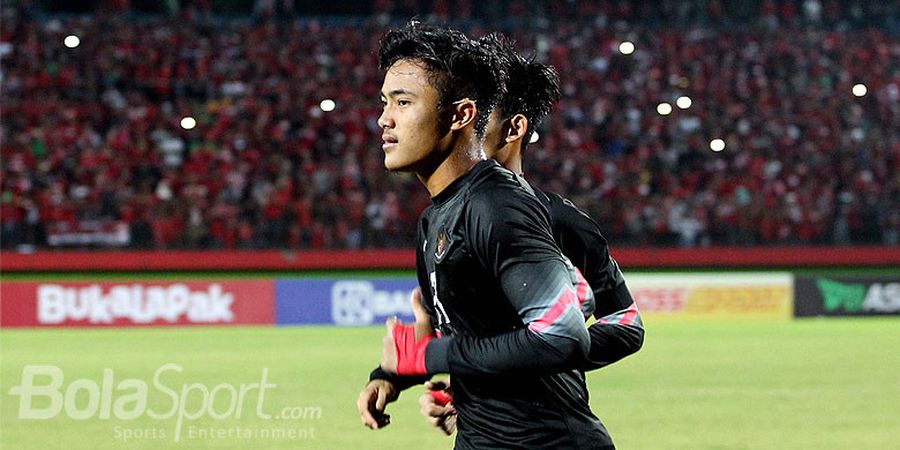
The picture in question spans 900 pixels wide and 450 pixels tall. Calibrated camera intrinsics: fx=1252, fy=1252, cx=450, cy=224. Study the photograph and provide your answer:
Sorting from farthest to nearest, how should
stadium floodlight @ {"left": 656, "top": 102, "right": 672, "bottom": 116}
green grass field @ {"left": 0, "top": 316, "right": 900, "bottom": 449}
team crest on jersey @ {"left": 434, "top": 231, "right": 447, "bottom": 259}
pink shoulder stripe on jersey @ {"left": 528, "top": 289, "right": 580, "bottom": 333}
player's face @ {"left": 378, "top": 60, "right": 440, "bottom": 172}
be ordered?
stadium floodlight @ {"left": 656, "top": 102, "right": 672, "bottom": 116}
green grass field @ {"left": 0, "top": 316, "right": 900, "bottom": 449}
player's face @ {"left": 378, "top": 60, "right": 440, "bottom": 172}
team crest on jersey @ {"left": 434, "top": 231, "right": 447, "bottom": 259}
pink shoulder stripe on jersey @ {"left": 528, "top": 289, "right": 580, "bottom": 333}

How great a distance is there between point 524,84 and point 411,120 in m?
0.50

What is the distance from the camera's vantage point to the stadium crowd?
18734mm

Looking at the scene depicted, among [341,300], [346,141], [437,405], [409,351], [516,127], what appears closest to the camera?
[409,351]

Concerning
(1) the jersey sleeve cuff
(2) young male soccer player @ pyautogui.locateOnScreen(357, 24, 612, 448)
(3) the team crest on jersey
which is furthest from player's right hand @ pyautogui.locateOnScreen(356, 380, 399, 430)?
(3) the team crest on jersey

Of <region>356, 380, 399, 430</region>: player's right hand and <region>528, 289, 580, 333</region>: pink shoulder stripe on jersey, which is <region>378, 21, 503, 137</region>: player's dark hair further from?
<region>356, 380, 399, 430</region>: player's right hand

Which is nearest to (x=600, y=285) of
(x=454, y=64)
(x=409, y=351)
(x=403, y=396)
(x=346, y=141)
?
(x=409, y=351)

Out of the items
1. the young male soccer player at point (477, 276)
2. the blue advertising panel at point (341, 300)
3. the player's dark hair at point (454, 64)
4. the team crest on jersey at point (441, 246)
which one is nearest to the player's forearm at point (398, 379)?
the young male soccer player at point (477, 276)

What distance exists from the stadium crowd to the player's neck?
15574 millimetres

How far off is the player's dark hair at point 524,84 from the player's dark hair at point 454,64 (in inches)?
2.5

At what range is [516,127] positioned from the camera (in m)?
3.49

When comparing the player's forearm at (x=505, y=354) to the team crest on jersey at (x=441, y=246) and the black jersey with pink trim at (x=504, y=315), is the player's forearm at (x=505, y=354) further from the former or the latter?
the team crest on jersey at (x=441, y=246)

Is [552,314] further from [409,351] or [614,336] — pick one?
[614,336]

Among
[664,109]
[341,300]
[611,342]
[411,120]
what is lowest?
[341,300]

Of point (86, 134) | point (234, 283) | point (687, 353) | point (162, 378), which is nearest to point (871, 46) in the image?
point (687, 353)
